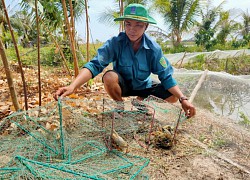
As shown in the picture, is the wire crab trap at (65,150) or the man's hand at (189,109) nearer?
the wire crab trap at (65,150)

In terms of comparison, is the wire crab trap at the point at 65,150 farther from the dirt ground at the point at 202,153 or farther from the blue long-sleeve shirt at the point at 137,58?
the blue long-sleeve shirt at the point at 137,58

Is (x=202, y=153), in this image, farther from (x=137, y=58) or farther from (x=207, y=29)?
(x=207, y=29)

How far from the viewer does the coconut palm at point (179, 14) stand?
12.4m

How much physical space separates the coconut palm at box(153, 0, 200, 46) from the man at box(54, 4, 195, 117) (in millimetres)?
10410

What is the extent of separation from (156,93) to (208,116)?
0.77 meters

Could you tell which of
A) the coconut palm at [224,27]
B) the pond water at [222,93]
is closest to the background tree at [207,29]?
the coconut palm at [224,27]

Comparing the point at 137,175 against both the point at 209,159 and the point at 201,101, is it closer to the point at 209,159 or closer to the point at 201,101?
the point at 209,159

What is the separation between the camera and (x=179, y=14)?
12.7m

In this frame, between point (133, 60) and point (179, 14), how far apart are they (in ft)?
37.9

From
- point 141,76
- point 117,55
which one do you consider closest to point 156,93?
point 141,76

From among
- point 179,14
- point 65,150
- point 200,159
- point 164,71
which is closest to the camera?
point 65,150

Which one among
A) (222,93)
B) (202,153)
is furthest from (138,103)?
(222,93)

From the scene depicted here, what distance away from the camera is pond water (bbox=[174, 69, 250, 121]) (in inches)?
119

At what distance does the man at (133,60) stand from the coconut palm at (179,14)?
10.4m
